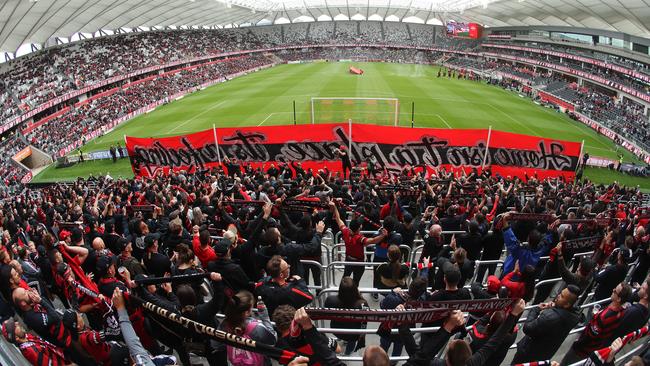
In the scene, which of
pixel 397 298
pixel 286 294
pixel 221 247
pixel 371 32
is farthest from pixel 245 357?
pixel 371 32

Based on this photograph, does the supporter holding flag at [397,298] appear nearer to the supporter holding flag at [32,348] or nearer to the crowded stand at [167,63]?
the supporter holding flag at [32,348]

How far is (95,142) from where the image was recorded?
3578 centimetres

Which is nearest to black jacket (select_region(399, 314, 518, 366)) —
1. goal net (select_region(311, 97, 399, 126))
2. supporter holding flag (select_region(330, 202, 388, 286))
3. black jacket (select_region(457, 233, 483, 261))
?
supporter holding flag (select_region(330, 202, 388, 286))

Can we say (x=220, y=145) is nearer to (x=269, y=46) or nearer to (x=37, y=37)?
(x=37, y=37)

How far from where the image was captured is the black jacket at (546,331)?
4184mm

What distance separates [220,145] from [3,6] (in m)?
25.8

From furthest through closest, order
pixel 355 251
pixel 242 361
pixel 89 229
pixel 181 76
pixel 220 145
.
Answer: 1. pixel 181 76
2. pixel 220 145
3. pixel 89 229
4. pixel 355 251
5. pixel 242 361

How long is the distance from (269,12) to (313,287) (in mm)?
84385

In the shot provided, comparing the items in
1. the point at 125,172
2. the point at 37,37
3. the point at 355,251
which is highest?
the point at 37,37

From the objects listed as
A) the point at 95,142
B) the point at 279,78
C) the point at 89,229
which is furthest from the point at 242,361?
the point at 279,78

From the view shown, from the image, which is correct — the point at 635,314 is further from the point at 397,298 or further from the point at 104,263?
the point at 104,263

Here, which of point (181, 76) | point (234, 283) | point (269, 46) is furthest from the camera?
point (269, 46)

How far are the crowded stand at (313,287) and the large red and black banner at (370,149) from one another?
293 inches

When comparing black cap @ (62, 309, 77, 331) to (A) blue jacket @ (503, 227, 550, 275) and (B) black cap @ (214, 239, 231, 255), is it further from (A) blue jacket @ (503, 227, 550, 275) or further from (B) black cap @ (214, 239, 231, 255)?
(A) blue jacket @ (503, 227, 550, 275)
